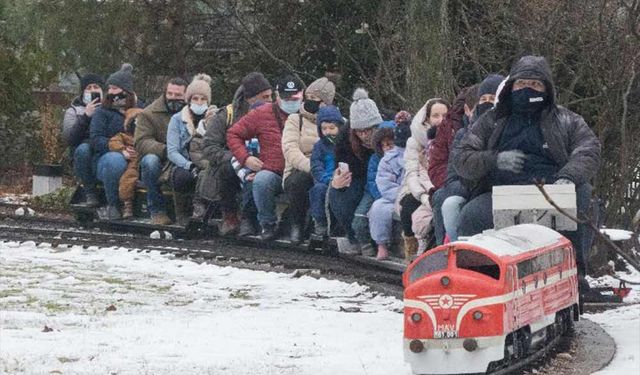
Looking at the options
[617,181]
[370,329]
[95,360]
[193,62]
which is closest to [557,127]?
[370,329]

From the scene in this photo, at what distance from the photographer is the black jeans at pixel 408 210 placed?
14945 millimetres

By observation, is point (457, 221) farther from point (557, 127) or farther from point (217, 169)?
point (217, 169)

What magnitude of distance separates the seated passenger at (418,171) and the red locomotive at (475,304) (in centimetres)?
413

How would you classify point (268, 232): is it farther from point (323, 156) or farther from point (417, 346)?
point (417, 346)

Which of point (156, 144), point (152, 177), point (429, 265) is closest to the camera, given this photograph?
point (429, 265)

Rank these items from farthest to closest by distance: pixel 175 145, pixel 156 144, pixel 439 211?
pixel 156 144 → pixel 175 145 → pixel 439 211

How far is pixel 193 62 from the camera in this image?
27953mm

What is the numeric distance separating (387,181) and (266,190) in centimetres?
276

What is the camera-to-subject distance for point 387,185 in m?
15.7

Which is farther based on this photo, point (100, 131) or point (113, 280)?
point (100, 131)

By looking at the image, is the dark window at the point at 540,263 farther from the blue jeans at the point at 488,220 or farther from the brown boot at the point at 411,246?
the brown boot at the point at 411,246

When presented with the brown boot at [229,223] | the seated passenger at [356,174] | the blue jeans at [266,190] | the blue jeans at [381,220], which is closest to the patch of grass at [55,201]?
the brown boot at [229,223]

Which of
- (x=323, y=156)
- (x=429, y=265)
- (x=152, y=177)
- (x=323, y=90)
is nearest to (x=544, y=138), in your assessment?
(x=429, y=265)

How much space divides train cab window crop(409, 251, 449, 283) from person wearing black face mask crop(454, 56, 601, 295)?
5.29 ft
